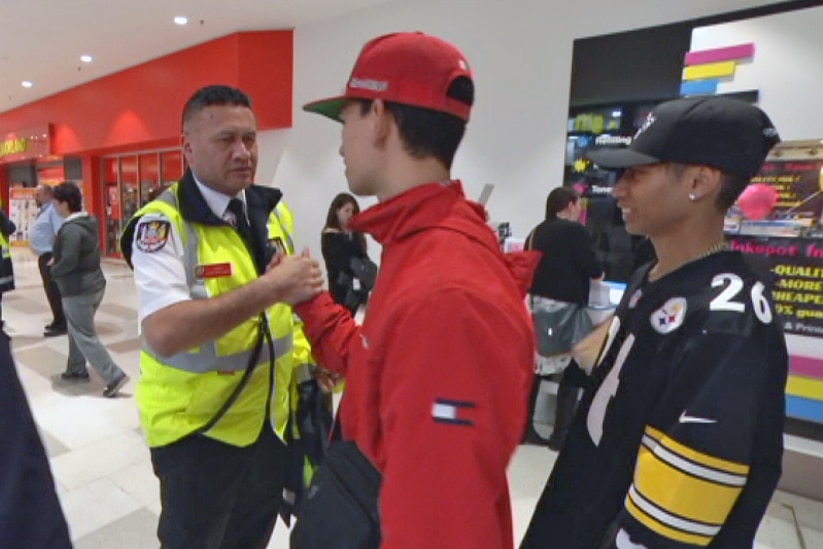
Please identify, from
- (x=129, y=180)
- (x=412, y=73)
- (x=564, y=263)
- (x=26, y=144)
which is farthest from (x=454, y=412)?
(x=26, y=144)

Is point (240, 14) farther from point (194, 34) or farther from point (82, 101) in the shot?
point (82, 101)

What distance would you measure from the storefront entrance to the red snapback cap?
1049 centimetres

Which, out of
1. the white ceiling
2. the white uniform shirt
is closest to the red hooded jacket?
the white uniform shirt

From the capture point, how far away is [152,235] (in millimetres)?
1260

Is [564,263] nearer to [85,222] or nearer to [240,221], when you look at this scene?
[240,221]

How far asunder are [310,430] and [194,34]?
780 centimetres

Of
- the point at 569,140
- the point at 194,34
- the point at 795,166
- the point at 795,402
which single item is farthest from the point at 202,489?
the point at 194,34

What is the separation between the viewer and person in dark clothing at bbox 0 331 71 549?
53 cm

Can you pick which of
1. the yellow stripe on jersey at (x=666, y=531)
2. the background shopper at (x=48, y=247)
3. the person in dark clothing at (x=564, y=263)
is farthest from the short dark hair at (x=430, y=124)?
the background shopper at (x=48, y=247)

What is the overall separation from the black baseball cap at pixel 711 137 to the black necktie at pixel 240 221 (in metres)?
1.02

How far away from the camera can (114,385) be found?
387 centimetres

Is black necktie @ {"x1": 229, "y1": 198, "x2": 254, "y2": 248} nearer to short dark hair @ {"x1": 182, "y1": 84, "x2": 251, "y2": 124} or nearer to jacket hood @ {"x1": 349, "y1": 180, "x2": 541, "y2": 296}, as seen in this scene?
short dark hair @ {"x1": 182, "y1": 84, "x2": 251, "y2": 124}

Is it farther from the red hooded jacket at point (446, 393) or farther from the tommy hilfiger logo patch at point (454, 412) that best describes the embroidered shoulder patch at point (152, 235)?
the tommy hilfiger logo patch at point (454, 412)

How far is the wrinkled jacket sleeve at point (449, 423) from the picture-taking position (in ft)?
1.95
